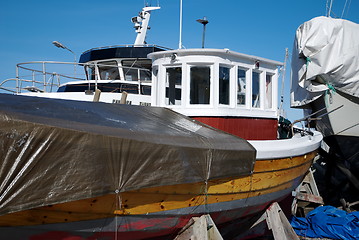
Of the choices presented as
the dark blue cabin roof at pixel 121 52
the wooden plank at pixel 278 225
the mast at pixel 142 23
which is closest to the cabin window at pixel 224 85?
the wooden plank at pixel 278 225

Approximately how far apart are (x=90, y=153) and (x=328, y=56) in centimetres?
770

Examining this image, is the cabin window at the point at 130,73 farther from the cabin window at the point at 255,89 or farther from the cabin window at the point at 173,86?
the cabin window at the point at 255,89

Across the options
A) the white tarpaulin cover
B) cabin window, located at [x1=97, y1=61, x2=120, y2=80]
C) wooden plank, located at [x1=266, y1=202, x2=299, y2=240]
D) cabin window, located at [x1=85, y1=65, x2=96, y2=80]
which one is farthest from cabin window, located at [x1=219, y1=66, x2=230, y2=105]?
cabin window, located at [x1=85, y1=65, x2=96, y2=80]

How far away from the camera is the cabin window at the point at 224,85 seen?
6426 millimetres

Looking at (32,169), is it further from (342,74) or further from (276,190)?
(342,74)

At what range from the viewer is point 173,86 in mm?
A: 6953

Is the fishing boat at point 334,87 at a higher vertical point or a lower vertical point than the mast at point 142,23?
lower

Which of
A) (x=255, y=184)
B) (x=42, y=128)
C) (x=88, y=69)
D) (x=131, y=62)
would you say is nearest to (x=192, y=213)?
(x=255, y=184)

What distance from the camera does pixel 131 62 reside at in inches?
524

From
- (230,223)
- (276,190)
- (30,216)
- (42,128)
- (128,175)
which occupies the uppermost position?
(42,128)

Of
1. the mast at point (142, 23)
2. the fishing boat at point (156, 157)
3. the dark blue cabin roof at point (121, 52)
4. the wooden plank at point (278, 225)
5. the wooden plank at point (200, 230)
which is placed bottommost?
the wooden plank at point (278, 225)

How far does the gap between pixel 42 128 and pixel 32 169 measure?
35 centimetres

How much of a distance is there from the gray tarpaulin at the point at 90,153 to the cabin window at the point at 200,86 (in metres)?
1.54

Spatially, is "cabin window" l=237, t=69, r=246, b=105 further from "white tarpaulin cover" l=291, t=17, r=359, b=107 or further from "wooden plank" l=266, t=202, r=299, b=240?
"white tarpaulin cover" l=291, t=17, r=359, b=107
